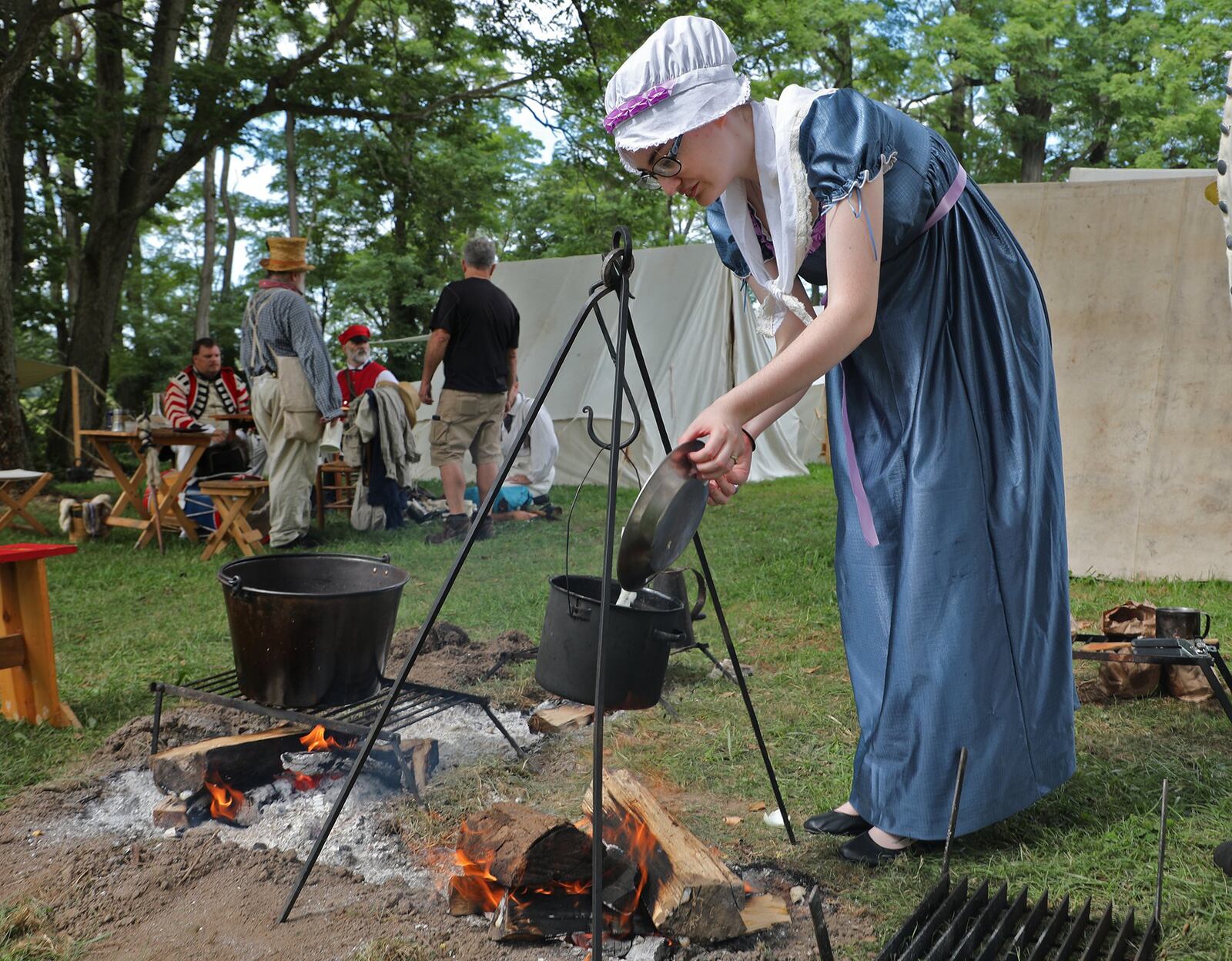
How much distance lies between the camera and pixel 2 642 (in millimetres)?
3068

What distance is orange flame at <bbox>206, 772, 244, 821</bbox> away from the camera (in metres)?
2.48

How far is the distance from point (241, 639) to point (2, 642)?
1.02 meters

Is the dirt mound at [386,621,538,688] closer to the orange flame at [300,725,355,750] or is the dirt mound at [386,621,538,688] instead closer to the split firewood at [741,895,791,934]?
→ the orange flame at [300,725,355,750]

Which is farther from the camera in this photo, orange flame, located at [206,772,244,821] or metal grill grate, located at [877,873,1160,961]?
orange flame, located at [206,772,244,821]

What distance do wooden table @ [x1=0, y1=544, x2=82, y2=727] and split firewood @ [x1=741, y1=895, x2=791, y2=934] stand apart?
2.34 meters

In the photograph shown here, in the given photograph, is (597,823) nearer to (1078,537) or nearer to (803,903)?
(803,903)

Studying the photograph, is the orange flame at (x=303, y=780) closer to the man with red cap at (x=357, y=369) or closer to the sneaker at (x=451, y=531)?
the sneaker at (x=451, y=531)

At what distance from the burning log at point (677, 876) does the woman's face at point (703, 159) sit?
126 centimetres

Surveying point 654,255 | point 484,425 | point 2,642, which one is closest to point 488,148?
point 654,255

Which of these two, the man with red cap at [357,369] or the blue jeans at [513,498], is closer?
the man with red cap at [357,369]

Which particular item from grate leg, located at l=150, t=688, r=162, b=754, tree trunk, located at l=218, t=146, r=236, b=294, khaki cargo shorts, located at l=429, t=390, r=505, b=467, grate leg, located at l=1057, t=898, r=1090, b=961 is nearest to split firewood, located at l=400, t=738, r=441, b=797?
grate leg, located at l=150, t=688, r=162, b=754

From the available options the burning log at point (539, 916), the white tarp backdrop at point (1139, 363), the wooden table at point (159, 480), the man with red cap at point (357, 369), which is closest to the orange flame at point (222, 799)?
the burning log at point (539, 916)

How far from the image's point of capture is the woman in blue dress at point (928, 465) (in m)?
1.92

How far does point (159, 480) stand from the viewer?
690 cm
